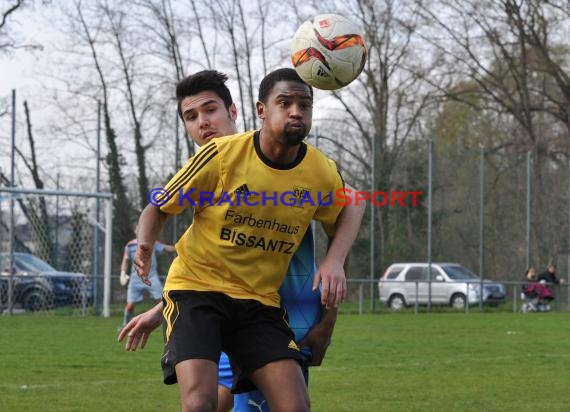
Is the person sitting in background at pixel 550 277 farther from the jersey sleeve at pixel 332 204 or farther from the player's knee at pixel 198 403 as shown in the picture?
the player's knee at pixel 198 403

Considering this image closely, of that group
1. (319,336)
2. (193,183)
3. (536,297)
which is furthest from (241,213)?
(536,297)

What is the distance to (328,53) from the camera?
5520 mm

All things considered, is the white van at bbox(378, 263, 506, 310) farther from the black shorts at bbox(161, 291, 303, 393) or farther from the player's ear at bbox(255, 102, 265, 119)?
the black shorts at bbox(161, 291, 303, 393)

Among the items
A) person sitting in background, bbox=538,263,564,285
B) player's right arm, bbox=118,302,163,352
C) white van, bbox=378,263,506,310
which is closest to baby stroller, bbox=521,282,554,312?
person sitting in background, bbox=538,263,564,285

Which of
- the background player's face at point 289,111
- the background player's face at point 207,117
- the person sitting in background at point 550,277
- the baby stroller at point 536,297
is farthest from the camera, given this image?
the person sitting in background at point 550,277

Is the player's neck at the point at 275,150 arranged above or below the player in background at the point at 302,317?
above

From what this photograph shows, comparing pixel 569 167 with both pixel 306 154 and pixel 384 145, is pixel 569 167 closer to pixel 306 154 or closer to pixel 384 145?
pixel 384 145

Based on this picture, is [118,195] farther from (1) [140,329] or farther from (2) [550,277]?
(1) [140,329]

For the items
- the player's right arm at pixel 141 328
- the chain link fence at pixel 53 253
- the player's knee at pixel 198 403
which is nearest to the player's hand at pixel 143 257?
the player's right arm at pixel 141 328

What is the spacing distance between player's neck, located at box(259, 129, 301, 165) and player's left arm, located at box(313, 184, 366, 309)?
391 mm

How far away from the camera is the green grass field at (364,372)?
9.08 meters

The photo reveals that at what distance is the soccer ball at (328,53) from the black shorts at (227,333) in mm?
1167

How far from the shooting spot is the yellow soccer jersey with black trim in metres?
5.04

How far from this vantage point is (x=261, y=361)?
4883mm
